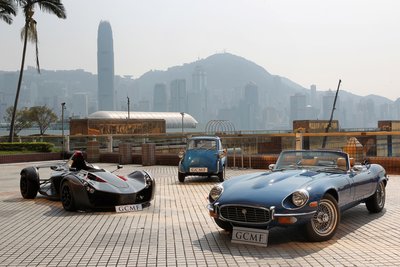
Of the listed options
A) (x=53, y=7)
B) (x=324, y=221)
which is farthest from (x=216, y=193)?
(x=53, y=7)

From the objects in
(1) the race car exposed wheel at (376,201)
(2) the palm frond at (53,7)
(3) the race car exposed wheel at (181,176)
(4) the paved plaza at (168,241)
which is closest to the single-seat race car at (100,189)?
(4) the paved plaza at (168,241)

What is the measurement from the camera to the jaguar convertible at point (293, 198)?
6.34 m

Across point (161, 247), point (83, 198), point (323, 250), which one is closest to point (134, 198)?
point (83, 198)

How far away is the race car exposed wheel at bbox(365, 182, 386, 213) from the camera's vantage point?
8.78 meters

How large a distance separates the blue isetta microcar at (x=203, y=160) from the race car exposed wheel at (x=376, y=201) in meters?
6.55

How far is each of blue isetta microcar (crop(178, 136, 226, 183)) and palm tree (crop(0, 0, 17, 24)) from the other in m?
21.6

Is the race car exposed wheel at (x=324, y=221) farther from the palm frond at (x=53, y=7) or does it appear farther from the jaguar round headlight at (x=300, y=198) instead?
the palm frond at (x=53, y=7)

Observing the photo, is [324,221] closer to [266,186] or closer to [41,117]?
[266,186]

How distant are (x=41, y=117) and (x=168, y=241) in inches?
2605

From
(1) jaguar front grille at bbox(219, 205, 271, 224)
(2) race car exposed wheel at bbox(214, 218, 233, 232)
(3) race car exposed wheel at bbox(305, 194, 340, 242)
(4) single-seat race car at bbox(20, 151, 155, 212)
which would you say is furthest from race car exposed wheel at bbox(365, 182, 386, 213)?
(4) single-seat race car at bbox(20, 151, 155, 212)

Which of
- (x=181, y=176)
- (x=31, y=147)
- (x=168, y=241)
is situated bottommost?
(x=168, y=241)

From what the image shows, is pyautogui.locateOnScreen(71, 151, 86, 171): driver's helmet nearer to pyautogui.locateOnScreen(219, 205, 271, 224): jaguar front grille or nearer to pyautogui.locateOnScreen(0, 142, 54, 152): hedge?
pyautogui.locateOnScreen(219, 205, 271, 224): jaguar front grille

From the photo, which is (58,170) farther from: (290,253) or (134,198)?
(290,253)

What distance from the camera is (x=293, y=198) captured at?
6406 mm
